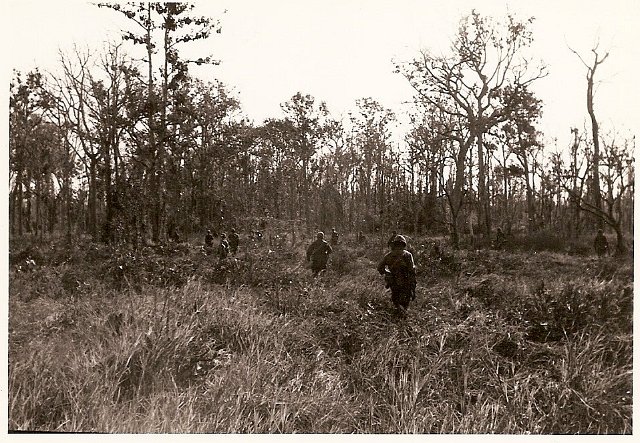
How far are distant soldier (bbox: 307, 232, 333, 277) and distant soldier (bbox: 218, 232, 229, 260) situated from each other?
44.5 inches

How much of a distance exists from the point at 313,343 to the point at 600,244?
345cm

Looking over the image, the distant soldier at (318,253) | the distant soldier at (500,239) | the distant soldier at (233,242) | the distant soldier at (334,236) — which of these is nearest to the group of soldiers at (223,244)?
the distant soldier at (233,242)

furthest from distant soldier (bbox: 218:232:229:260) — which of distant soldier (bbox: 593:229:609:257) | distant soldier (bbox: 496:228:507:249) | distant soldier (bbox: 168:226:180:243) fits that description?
distant soldier (bbox: 593:229:609:257)

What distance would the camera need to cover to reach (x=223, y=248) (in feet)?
21.5

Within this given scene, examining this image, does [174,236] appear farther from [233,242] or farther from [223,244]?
[233,242]

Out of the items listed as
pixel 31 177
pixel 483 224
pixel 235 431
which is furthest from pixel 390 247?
pixel 31 177

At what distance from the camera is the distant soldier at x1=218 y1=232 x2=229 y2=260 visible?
257 inches

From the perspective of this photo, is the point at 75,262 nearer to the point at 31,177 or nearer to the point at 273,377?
the point at 31,177

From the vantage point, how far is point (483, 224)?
250 inches

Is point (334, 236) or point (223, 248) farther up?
point (334, 236)

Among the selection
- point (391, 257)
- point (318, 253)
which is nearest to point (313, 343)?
point (318, 253)

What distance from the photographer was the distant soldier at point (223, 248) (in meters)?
6.54

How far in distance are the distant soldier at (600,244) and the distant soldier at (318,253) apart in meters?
3.15

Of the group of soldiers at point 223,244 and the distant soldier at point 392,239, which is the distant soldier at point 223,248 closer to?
the group of soldiers at point 223,244
